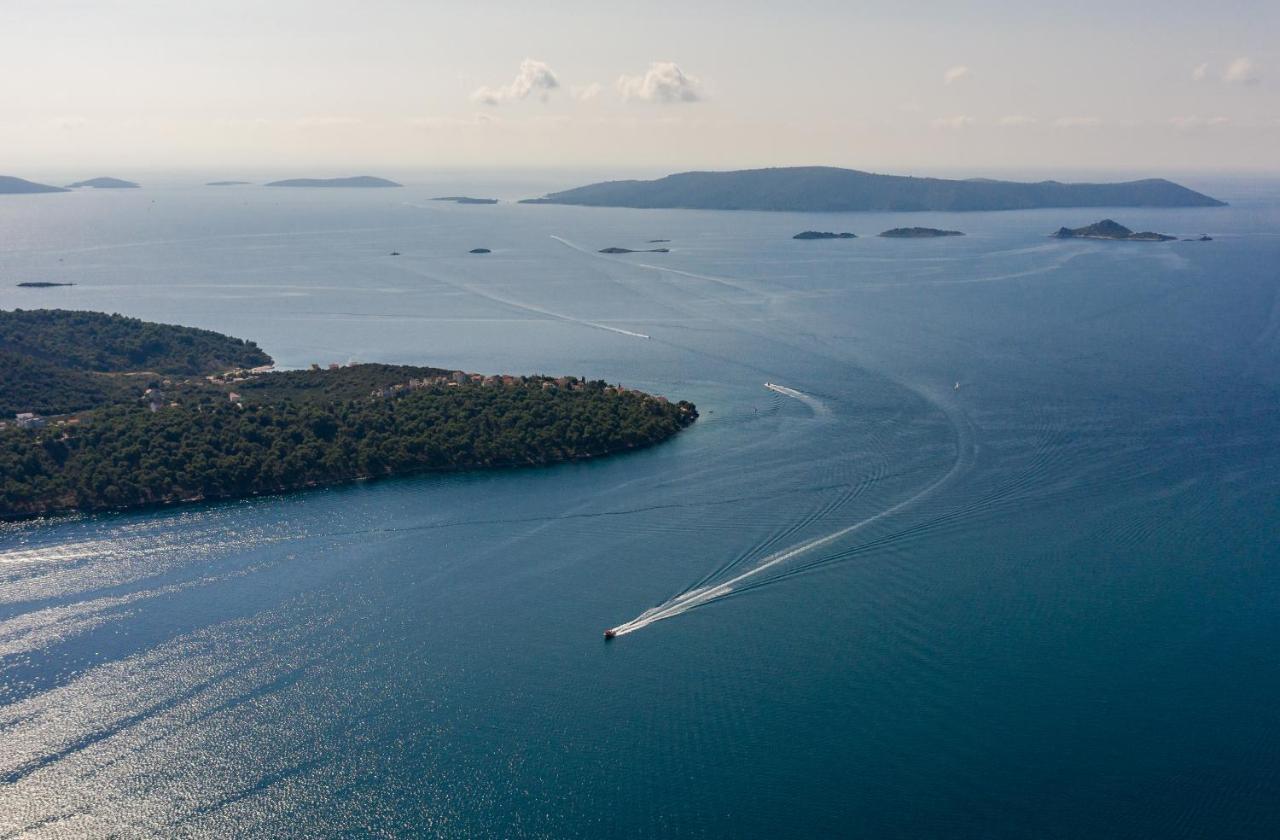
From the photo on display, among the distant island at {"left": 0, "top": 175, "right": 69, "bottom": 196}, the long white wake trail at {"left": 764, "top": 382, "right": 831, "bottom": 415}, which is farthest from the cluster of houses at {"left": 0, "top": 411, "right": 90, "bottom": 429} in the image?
the distant island at {"left": 0, "top": 175, "right": 69, "bottom": 196}

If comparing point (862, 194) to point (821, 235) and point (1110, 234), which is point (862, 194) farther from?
point (1110, 234)

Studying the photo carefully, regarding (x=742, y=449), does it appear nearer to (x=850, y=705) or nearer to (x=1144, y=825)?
(x=850, y=705)

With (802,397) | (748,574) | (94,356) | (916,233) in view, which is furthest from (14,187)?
(748,574)

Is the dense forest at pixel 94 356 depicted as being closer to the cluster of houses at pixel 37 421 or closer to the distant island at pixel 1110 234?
the cluster of houses at pixel 37 421

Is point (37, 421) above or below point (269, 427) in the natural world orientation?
below

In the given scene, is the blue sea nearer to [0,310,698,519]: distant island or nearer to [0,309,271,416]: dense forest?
[0,310,698,519]: distant island

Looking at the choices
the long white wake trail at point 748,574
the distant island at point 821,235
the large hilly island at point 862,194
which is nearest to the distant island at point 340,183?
the large hilly island at point 862,194
